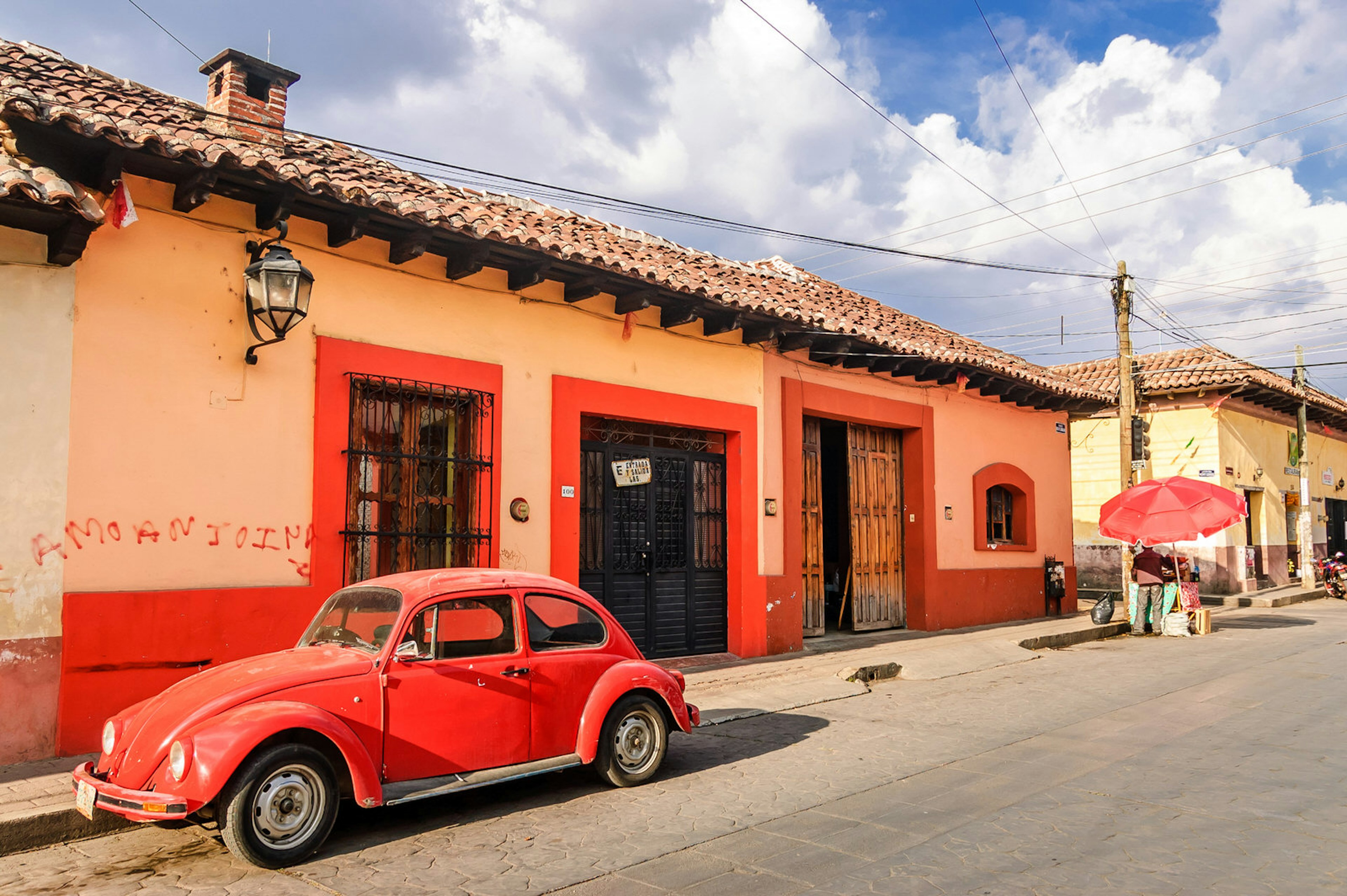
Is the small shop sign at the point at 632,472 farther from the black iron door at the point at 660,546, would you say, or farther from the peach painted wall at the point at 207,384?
the peach painted wall at the point at 207,384

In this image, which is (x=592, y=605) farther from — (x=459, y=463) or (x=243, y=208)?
(x=243, y=208)

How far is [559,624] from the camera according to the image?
5.95m

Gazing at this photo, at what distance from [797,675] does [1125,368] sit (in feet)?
35.0

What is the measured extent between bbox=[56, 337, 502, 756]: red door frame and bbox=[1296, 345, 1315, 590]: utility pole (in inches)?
913

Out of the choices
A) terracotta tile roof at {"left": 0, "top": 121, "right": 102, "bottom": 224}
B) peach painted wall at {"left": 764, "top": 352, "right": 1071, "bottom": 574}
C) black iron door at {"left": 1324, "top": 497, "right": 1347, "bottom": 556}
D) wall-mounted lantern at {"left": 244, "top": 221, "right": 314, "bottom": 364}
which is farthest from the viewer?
black iron door at {"left": 1324, "top": 497, "right": 1347, "bottom": 556}

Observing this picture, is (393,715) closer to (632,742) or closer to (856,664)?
(632,742)

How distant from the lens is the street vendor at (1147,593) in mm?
14945

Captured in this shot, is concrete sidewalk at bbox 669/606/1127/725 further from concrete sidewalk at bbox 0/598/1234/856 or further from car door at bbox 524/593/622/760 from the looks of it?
car door at bbox 524/593/622/760

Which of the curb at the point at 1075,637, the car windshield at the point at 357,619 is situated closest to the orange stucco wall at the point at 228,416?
the car windshield at the point at 357,619

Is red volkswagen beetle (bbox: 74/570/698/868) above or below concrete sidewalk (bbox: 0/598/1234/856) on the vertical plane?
above

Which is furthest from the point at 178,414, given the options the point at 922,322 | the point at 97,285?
the point at 922,322

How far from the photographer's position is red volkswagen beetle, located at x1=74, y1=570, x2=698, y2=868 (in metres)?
4.40

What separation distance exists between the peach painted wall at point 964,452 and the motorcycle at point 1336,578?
9779mm

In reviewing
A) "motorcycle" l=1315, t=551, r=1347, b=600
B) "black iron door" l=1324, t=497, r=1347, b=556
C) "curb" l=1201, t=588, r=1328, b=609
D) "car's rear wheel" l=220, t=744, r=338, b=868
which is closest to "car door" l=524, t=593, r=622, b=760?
"car's rear wheel" l=220, t=744, r=338, b=868
